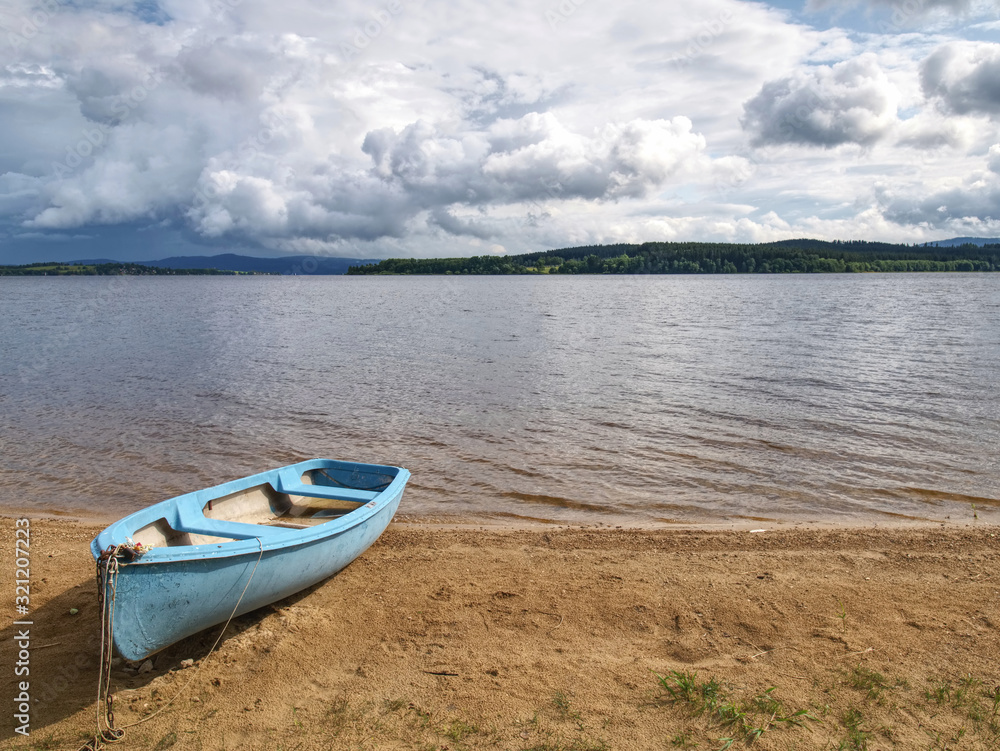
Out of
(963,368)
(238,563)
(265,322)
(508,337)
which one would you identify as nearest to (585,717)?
(238,563)

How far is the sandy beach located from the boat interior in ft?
3.30

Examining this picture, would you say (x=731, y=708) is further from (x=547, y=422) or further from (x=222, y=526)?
(x=547, y=422)

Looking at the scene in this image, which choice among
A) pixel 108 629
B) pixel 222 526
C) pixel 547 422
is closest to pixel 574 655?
pixel 222 526

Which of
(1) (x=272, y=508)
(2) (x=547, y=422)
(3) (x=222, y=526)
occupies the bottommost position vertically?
(2) (x=547, y=422)

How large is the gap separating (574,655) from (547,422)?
1151 cm

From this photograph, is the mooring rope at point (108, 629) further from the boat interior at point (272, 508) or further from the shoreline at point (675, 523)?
the shoreline at point (675, 523)

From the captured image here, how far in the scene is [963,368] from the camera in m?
26.0

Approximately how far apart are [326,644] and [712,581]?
16.5 feet

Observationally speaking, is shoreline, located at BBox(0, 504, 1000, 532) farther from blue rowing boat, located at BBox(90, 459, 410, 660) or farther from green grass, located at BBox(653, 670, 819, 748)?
green grass, located at BBox(653, 670, 819, 748)

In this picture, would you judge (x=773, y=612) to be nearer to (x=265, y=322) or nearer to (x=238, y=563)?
(x=238, y=563)

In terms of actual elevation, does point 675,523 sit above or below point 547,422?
below

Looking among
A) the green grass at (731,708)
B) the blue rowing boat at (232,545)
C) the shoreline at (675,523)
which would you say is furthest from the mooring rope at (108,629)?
the shoreline at (675,523)

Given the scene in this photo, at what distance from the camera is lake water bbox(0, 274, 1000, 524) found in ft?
40.7

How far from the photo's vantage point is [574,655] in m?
6.62
